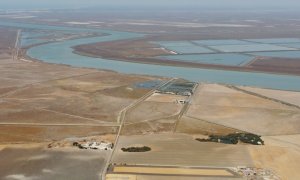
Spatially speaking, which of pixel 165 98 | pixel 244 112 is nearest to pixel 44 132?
pixel 165 98

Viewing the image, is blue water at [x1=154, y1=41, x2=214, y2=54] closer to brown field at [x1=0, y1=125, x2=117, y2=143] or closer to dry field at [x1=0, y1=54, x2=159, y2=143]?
dry field at [x1=0, y1=54, x2=159, y2=143]

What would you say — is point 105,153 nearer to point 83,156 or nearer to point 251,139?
point 83,156

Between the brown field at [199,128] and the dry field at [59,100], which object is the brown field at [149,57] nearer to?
the dry field at [59,100]

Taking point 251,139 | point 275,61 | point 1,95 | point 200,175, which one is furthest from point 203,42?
point 200,175

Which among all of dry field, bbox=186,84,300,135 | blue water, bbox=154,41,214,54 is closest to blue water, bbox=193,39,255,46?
blue water, bbox=154,41,214,54

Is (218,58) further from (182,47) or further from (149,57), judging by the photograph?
(182,47)

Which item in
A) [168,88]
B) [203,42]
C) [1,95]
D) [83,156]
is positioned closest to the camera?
[83,156]
